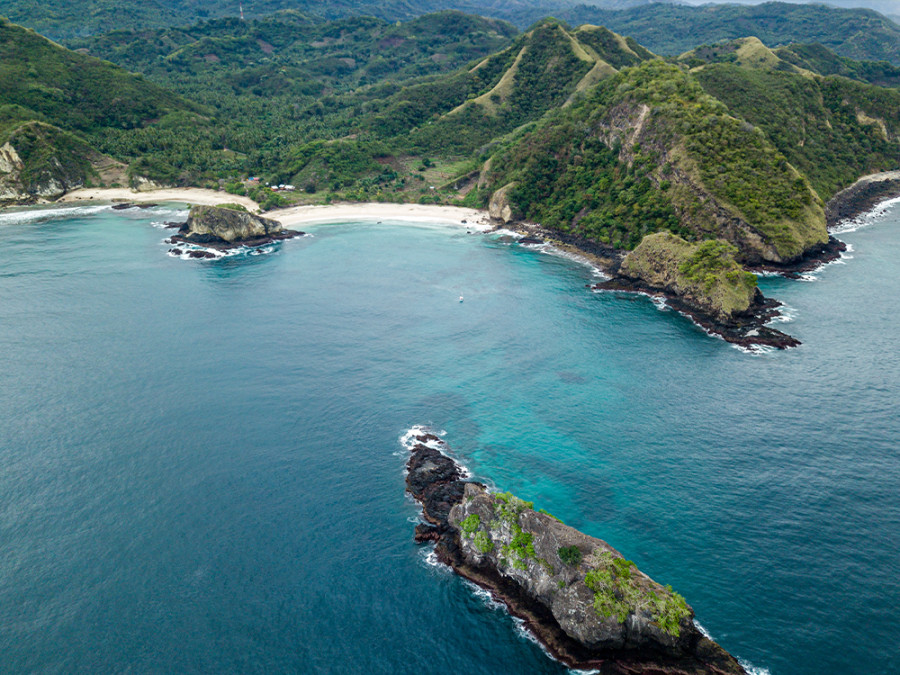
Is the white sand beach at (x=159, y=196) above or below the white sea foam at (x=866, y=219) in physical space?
below

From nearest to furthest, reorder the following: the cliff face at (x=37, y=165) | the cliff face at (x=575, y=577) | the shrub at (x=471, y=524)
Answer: the cliff face at (x=575, y=577) < the shrub at (x=471, y=524) < the cliff face at (x=37, y=165)

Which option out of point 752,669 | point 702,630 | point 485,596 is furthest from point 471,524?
point 752,669

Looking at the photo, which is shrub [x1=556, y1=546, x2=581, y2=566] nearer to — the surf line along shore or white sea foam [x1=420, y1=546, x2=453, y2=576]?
white sea foam [x1=420, y1=546, x2=453, y2=576]

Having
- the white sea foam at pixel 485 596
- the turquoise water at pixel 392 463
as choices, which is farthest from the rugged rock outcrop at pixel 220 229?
the white sea foam at pixel 485 596

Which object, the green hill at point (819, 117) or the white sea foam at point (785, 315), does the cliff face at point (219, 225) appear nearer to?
the white sea foam at point (785, 315)

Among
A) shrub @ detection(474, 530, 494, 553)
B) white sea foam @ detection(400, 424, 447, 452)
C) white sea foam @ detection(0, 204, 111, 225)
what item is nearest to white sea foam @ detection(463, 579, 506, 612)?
shrub @ detection(474, 530, 494, 553)

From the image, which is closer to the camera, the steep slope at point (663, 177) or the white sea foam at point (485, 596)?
the white sea foam at point (485, 596)
